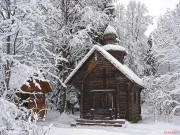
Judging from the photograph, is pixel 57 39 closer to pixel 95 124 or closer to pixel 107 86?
pixel 107 86

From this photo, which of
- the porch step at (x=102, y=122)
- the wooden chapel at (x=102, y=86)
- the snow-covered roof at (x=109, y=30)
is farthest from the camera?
the snow-covered roof at (x=109, y=30)

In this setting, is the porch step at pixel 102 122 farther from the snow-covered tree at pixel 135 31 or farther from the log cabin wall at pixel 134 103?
the snow-covered tree at pixel 135 31

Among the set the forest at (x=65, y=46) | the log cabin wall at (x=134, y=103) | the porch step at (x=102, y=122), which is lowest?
the porch step at (x=102, y=122)

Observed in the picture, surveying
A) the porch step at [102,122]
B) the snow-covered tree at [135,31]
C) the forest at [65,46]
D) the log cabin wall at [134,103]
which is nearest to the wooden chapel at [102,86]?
the log cabin wall at [134,103]

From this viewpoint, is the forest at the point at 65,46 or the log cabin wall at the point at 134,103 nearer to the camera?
the forest at the point at 65,46

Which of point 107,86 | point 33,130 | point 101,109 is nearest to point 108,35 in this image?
point 107,86

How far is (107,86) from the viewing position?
23.8 meters

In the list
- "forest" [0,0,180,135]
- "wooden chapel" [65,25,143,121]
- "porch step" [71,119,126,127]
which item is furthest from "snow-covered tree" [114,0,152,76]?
"porch step" [71,119,126,127]

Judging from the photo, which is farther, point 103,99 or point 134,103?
point 134,103

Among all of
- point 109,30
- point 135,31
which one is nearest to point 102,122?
point 109,30

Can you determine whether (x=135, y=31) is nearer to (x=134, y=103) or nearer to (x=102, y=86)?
(x=134, y=103)

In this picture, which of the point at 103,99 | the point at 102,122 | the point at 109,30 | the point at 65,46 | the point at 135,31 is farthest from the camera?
the point at 135,31

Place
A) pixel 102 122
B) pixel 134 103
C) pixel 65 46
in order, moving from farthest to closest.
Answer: pixel 65 46
pixel 134 103
pixel 102 122

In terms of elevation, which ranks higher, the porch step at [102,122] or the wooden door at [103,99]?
the wooden door at [103,99]
